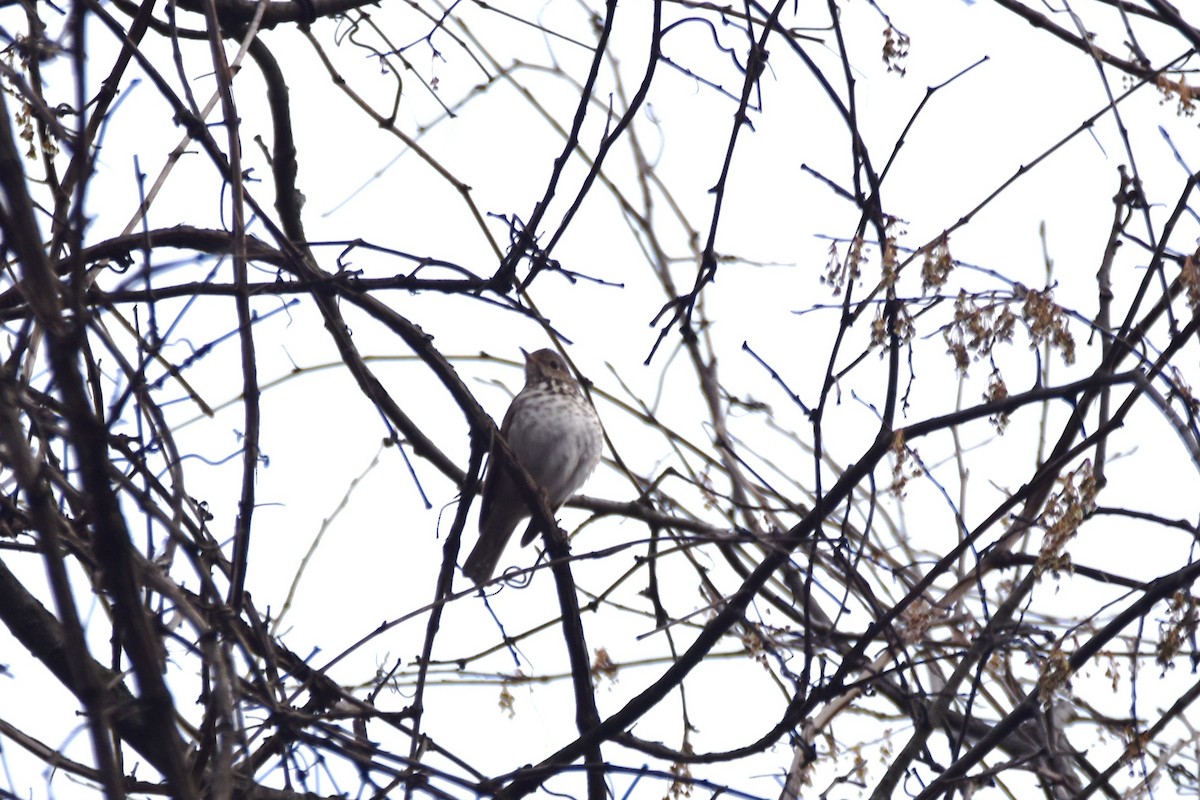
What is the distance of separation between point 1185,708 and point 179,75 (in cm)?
219

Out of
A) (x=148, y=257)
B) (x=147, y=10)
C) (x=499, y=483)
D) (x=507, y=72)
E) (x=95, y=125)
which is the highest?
(x=507, y=72)

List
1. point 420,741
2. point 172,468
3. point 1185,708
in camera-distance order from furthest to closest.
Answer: point 1185,708 < point 420,741 < point 172,468

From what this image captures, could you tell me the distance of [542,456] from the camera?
5.39 m

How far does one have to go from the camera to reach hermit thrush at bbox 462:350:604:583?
17.3 ft

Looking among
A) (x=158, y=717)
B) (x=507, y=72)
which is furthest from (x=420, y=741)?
(x=507, y=72)

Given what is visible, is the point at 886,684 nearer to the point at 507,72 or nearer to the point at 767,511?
→ the point at 767,511

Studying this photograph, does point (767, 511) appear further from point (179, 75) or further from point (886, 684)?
point (179, 75)

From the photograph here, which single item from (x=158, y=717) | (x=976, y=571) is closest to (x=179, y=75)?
(x=158, y=717)

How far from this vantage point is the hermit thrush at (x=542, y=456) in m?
5.27

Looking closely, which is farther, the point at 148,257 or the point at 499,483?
the point at 499,483

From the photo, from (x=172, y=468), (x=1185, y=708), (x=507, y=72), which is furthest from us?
(x=507, y=72)

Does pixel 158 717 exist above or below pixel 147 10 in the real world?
below

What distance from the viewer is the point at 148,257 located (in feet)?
7.29

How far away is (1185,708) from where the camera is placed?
2662 millimetres
